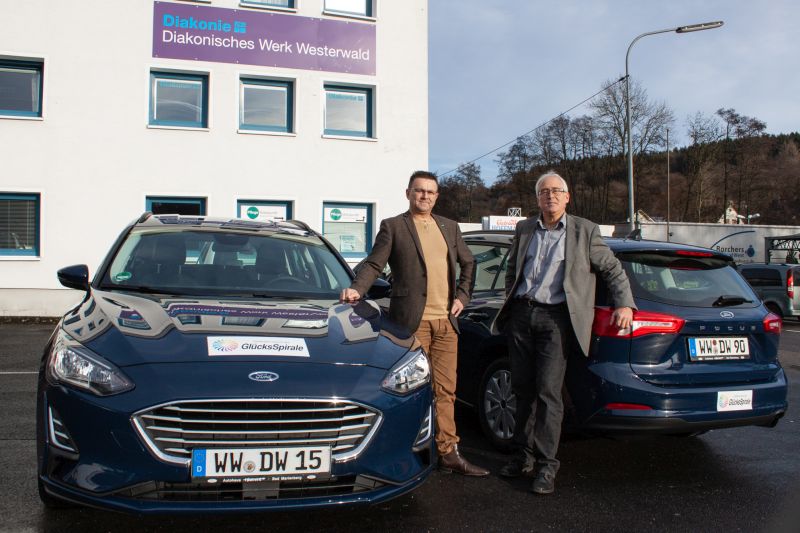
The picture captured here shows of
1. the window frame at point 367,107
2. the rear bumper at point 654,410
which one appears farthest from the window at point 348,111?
the rear bumper at point 654,410

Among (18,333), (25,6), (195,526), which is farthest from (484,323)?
(25,6)

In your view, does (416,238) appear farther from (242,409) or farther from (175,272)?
(242,409)

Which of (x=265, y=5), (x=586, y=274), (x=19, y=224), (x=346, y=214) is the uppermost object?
(x=265, y=5)

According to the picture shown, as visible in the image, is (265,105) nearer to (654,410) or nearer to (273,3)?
(273,3)

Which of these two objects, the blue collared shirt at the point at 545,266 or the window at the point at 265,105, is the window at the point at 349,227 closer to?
the window at the point at 265,105

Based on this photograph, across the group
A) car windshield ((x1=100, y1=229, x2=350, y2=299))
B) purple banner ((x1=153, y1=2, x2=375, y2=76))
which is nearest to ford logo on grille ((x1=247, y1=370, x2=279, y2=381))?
car windshield ((x1=100, y1=229, x2=350, y2=299))

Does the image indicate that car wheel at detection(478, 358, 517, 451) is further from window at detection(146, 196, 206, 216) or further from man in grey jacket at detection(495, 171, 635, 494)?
window at detection(146, 196, 206, 216)

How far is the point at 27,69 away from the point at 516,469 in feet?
48.6

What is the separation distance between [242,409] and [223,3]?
14461 mm

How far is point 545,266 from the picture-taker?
410cm

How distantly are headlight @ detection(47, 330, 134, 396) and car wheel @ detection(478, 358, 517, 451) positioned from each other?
273 centimetres

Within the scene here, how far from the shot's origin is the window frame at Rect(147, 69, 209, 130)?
15.0 m

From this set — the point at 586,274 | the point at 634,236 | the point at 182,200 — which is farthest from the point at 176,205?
the point at 586,274

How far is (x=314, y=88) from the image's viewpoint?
51.6ft
